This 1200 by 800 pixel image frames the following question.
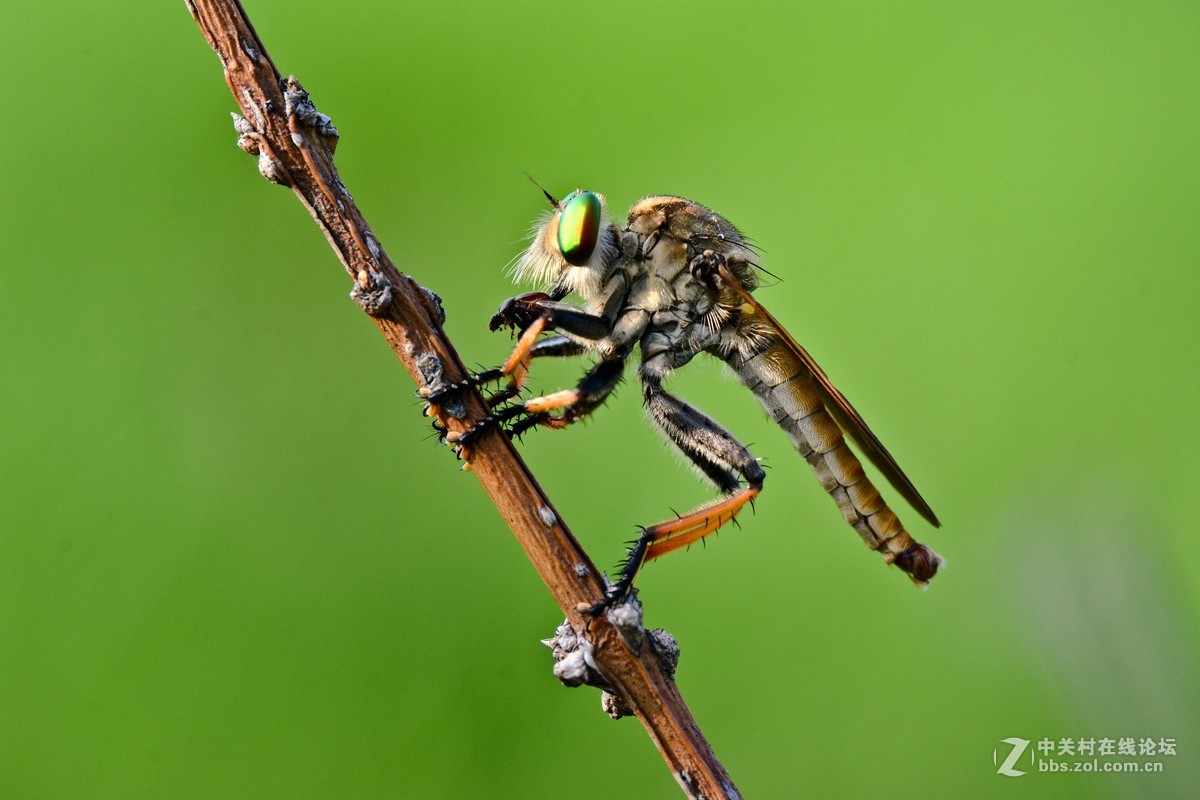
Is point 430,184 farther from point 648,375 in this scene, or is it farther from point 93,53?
point 648,375

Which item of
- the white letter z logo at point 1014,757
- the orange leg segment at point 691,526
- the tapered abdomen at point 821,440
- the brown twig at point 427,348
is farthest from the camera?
the white letter z logo at point 1014,757

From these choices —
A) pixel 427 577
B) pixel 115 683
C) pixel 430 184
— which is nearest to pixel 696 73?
Answer: pixel 430 184

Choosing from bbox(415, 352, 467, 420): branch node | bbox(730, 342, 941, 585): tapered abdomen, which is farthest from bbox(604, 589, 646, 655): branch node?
bbox(730, 342, 941, 585): tapered abdomen

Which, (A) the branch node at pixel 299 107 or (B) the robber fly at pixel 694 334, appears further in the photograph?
(B) the robber fly at pixel 694 334

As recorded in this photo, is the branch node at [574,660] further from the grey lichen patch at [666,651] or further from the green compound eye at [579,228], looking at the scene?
the green compound eye at [579,228]

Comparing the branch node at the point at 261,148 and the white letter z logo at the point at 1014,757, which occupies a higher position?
the branch node at the point at 261,148

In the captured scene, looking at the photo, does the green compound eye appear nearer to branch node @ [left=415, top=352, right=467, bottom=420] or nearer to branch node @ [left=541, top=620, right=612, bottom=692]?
branch node @ [left=415, top=352, right=467, bottom=420]

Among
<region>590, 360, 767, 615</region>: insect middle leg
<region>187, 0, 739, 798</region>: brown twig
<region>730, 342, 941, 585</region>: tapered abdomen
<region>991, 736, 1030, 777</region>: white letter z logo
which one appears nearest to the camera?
<region>187, 0, 739, 798</region>: brown twig

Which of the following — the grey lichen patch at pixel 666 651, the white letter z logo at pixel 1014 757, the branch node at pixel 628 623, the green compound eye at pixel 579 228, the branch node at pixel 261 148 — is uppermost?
the green compound eye at pixel 579 228

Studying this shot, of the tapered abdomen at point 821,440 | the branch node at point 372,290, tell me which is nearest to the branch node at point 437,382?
the branch node at point 372,290
